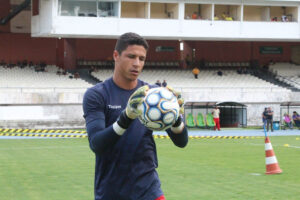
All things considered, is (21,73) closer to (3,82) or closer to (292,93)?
(3,82)

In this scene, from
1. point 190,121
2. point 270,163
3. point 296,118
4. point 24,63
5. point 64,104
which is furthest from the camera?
point 24,63

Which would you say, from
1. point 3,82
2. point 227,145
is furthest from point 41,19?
point 227,145

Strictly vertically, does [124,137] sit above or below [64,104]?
above

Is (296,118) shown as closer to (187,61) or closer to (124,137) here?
(187,61)

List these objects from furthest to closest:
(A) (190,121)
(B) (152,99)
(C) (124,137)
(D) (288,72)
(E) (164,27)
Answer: (D) (288,72)
(E) (164,27)
(A) (190,121)
(C) (124,137)
(B) (152,99)

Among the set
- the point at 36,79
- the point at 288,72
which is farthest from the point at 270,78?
the point at 36,79

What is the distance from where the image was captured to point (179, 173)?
49.4 ft

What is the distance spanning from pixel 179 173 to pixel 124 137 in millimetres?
10047

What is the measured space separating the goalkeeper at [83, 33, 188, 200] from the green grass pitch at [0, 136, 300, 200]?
20.4 feet

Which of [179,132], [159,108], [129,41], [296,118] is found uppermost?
[129,41]

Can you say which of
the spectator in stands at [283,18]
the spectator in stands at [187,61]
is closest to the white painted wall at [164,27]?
the spectator in stands at [283,18]

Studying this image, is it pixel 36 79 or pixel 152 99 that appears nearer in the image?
pixel 152 99

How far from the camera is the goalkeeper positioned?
16.8ft

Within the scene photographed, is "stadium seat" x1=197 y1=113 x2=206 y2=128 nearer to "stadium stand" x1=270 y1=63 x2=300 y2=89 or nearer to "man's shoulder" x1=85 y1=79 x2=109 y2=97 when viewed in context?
"stadium stand" x1=270 y1=63 x2=300 y2=89
